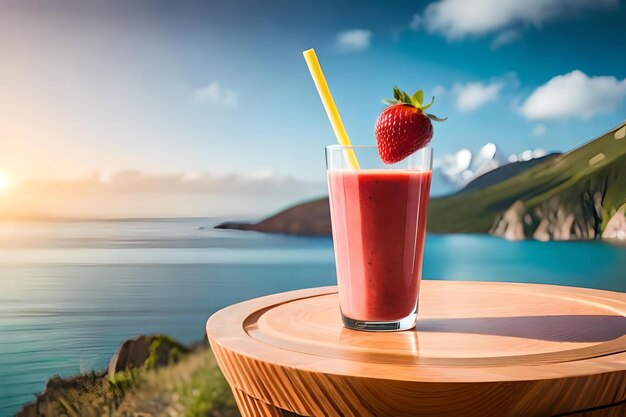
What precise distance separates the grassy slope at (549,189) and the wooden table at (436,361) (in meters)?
3.25

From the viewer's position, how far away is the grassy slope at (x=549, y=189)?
4.34 metres

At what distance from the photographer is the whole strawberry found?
103 centimetres

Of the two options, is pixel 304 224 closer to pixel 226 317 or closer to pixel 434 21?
pixel 434 21

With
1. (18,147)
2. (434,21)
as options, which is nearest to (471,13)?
(434,21)

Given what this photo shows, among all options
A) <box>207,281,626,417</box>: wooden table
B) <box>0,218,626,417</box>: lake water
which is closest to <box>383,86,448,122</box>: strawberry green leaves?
<box>207,281,626,417</box>: wooden table

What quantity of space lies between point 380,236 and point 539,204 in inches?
145

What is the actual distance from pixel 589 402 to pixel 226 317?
0.59m

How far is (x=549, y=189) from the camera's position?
175 inches

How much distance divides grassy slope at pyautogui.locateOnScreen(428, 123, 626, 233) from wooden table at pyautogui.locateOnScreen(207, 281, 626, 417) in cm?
325

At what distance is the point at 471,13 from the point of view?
13.9 feet

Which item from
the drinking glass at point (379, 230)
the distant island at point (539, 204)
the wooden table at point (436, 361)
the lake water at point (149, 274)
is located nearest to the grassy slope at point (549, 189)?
the distant island at point (539, 204)

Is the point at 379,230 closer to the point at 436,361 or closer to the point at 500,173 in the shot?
the point at 436,361

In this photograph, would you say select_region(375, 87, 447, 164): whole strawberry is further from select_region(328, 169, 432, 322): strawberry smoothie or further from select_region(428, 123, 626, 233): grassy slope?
select_region(428, 123, 626, 233): grassy slope

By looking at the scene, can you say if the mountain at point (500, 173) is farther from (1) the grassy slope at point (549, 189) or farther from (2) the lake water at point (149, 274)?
(2) the lake water at point (149, 274)
